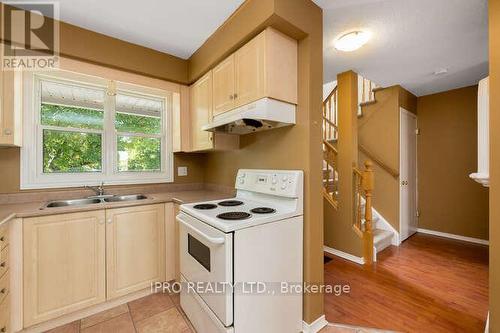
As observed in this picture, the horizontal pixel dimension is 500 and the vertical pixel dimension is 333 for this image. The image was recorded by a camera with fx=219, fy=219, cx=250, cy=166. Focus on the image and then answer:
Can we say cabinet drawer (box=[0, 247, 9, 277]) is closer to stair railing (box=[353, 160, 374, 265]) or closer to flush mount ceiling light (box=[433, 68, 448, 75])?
stair railing (box=[353, 160, 374, 265])

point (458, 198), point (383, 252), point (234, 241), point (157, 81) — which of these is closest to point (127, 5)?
point (157, 81)

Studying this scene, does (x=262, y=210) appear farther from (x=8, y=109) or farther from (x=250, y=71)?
(x=8, y=109)

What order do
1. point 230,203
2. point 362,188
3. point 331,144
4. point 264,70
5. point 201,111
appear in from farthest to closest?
1. point 331,144
2. point 362,188
3. point 201,111
4. point 230,203
5. point 264,70

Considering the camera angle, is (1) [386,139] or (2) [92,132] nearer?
(2) [92,132]

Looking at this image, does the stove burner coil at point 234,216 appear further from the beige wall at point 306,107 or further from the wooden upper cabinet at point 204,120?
the wooden upper cabinet at point 204,120

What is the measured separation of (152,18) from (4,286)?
89.9 inches

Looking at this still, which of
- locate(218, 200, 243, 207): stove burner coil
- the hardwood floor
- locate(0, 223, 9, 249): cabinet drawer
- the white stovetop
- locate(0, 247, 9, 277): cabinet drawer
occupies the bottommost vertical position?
the hardwood floor

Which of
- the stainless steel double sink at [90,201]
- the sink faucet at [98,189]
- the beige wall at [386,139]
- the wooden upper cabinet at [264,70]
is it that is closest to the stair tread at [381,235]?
the beige wall at [386,139]

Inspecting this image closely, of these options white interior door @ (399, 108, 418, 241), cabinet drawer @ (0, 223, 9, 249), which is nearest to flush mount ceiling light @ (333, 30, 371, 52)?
white interior door @ (399, 108, 418, 241)

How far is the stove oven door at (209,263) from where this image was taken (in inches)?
50.4

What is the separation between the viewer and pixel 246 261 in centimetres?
133

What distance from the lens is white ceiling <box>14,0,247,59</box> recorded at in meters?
1.76

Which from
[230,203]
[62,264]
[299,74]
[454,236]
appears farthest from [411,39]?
[62,264]

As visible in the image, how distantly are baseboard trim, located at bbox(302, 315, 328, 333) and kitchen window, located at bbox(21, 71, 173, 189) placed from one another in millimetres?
2117
